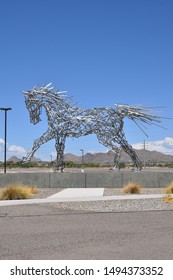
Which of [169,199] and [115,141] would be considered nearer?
[169,199]

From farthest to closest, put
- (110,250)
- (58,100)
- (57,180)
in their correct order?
(58,100), (57,180), (110,250)

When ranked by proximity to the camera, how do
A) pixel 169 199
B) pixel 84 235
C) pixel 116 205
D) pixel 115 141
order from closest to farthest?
pixel 84 235 → pixel 116 205 → pixel 169 199 → pixel 115 141

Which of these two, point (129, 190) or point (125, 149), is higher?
point (125, 149)

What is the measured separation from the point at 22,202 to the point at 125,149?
12.0 m

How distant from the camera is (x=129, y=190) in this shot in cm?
2105

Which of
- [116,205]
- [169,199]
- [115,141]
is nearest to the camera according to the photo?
[116,205]

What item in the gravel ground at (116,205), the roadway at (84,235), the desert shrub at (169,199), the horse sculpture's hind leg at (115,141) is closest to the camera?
the roadway at (84,235)

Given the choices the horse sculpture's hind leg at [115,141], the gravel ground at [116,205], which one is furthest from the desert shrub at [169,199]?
the horse sculpture's hind leg at [115,141]

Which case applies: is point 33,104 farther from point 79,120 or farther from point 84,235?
point 84,235

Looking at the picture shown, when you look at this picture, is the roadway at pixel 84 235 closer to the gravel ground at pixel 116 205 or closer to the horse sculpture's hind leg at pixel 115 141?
the gravel ground at pixel 116 205

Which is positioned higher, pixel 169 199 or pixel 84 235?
pixel 169 199

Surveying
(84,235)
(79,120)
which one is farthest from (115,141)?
(84,235)
